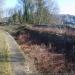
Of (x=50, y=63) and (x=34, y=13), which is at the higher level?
(x=50, y=63)

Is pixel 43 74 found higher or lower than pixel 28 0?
higher

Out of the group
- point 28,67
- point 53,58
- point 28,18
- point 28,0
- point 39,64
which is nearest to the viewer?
point 28,67

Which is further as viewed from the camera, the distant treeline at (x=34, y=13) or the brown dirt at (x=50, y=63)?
the distant treeline at (x=34, y=13)

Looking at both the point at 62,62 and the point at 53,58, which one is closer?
the point at 62,62

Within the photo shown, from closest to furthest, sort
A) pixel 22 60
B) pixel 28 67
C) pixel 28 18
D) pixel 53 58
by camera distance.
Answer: pixel 28 67
pixel 22 60
pixel 53 58
pixel 28 18

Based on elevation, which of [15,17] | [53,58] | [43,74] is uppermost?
[43,74]

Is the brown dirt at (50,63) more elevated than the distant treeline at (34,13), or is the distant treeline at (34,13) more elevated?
the brown dirt at (50,63)

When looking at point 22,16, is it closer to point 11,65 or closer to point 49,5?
point 49,5

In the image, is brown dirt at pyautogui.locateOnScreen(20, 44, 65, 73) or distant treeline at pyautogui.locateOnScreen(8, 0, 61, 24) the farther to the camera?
distant treeline at pyautogui.locateOnScreen(8, 0, 61, 24)

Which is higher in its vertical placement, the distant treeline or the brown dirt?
the brown dirt

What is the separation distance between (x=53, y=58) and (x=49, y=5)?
6752 centimetres

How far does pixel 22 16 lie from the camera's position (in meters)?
76.6

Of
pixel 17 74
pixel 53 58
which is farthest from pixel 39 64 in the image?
pixel 17 74

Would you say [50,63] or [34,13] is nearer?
[50,63]
